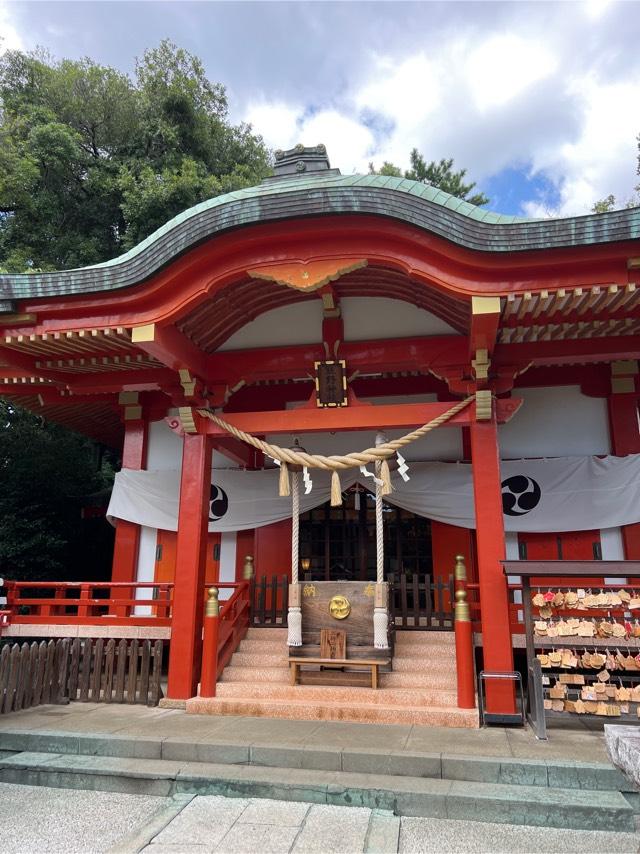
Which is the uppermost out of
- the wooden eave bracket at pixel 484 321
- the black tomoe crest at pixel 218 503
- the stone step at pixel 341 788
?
the wooden eave bracket at pixel 484 321

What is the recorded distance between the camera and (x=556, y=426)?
8.39 m

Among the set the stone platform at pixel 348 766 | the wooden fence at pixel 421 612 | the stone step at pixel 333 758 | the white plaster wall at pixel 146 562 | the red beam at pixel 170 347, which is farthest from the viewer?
the white plaster wall at pixel 146 562

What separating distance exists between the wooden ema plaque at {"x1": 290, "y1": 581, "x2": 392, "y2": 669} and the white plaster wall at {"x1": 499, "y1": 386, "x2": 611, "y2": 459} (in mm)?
3245

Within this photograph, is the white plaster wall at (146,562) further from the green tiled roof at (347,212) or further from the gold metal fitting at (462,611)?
the gold metal fitting at (462,611)

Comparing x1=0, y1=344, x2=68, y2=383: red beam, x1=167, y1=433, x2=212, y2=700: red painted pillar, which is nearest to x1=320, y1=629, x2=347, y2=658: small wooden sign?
x1=167, y1=433, x2=212, y2=700: red painted pillar

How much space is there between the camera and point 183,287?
6.07 metres

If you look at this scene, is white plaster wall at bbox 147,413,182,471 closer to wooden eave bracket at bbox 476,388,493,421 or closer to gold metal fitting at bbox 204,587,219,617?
gold metal fitting at bbox 204,587,219,617

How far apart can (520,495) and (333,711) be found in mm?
4041

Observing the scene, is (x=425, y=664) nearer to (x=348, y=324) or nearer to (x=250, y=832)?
(x=250, y=832)

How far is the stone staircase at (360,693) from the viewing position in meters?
5.64

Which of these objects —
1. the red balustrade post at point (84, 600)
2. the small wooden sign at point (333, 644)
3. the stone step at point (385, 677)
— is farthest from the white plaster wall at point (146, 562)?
the small wooden sign at point (333, 644)

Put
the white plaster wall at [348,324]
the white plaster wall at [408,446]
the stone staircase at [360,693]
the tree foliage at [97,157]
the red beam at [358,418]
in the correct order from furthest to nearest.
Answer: the tree foliage at [97,157] → the white plaster wall at [408,446] → the white plaster wall at [348,324] → the red beam at [358,418] → the stone staircase at [360,693]

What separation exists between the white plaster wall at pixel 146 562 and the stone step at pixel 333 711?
3.50 metres

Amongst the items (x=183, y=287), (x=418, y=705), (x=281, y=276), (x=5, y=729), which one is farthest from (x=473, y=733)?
(x=183, y=287)
